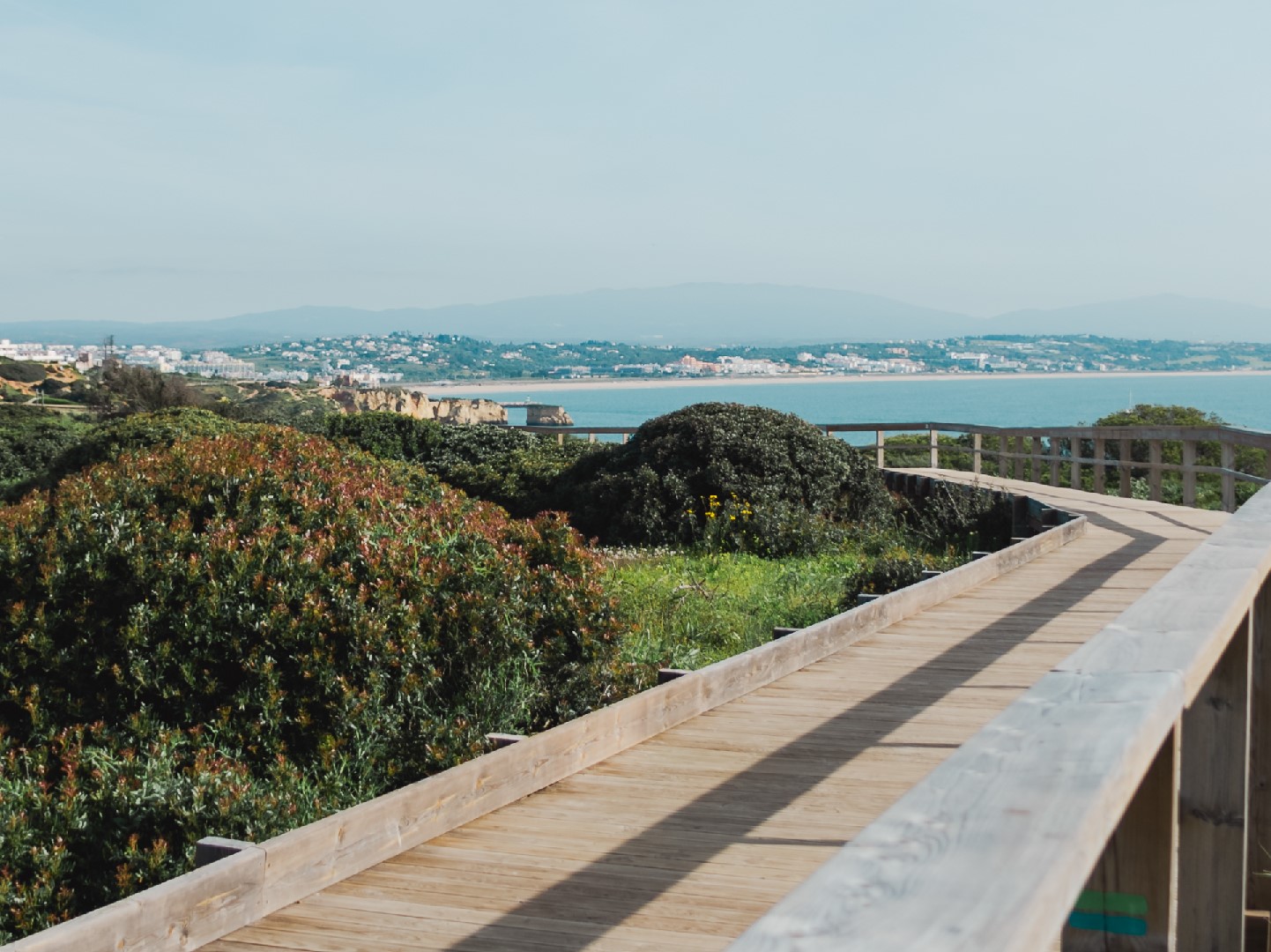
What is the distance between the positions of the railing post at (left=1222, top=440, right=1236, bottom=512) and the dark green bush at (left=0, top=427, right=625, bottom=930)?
751 centimetres

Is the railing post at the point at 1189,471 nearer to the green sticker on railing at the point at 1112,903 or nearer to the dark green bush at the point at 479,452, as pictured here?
the dark green bush at the point at 479,452

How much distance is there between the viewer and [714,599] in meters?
9.52

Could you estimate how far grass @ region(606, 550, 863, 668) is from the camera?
786cm

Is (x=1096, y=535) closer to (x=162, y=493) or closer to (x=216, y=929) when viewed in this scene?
(x=162, y=493)

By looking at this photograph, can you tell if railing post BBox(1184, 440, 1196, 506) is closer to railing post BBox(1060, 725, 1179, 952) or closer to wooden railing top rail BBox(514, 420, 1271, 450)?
wooden railing top rail BBox(514, 420, 1271, 450)

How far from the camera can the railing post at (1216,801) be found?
8.06 feet

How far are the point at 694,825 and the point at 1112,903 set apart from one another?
252 cm

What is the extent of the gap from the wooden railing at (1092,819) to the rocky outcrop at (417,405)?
41.2m

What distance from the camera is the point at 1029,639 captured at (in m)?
7.27

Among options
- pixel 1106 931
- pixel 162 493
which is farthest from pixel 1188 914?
pixel 162 493

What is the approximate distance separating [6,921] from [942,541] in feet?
37.4

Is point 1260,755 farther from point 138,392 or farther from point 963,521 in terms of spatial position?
point 138,392

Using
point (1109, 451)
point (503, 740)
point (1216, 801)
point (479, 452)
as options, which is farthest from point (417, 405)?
point (1216, 801)

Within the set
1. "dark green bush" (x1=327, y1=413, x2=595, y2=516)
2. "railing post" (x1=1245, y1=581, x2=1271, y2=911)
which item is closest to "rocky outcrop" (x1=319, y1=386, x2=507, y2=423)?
"dark green bush" (x1=327, y1=413, x2=595, y2=516)
